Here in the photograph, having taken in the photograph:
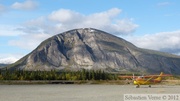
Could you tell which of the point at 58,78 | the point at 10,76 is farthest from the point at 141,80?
the point at 10,76

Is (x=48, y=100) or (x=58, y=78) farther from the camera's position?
(x=58, y=78)

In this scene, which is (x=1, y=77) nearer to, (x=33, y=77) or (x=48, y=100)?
(x=33, y=77)

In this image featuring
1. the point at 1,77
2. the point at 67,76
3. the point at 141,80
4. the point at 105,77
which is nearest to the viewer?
the point at 141,80

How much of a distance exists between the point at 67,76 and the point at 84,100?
13811 centimetres

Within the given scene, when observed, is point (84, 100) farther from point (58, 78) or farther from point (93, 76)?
point (93, 76)

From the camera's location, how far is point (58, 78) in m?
170

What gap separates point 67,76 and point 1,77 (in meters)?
36.4

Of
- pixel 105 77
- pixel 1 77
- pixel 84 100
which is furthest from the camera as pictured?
pixel 105 77

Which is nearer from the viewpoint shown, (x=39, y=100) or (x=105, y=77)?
(x=39, y=100)

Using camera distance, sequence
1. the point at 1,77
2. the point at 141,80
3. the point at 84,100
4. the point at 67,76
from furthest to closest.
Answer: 1. the point at 67,76
2. the point at 1,77
3. the point at 141,80
4. the point at 84,100

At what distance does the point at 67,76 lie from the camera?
581ft

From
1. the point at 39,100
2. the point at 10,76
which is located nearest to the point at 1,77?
the point at 10,76

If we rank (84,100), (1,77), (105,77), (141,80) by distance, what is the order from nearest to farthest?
1. (84,100)
2. (141,80)
3. (1,77)
4. (105,77)

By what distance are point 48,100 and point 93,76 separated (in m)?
146
